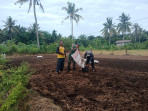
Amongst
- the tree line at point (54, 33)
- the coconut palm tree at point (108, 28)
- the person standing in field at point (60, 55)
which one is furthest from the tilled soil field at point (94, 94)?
the coconut palm tree at point (108, 28)

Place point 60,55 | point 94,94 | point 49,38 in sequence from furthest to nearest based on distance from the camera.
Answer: point 49,38 < point 60,55 < point 94,94

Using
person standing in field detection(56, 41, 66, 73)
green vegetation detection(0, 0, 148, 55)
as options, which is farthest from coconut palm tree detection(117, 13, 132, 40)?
person standing in field detection(56, 41, 66, 73)

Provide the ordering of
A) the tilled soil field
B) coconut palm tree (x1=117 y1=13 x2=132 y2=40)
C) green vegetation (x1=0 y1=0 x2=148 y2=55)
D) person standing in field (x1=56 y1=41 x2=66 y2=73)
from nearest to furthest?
the tilled soil field, person standing in field (x1=56 y1=41 x2=66 y2=73), green vegetation (x1=0 y1=0 x2=148 y2=55), coconut palm tree (x1=117 y1=13 x2=132 y2=40)

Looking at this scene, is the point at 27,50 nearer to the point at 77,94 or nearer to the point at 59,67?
the point at 59,67

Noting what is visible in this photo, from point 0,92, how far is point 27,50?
19.6 metres

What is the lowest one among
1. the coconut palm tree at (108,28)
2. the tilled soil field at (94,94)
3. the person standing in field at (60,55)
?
the tilled soil field at (94,94)

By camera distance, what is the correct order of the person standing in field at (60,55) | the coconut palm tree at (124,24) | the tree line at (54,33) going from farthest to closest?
the coconut palm tree at (124,24)
the tree line at (54,33)
the person standing in field at (60,55)

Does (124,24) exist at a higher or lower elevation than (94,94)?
higher

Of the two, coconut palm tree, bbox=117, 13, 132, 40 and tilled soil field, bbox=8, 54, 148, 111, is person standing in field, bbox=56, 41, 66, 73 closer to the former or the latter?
tilled soil field, bbox=8, 54, 148, 111

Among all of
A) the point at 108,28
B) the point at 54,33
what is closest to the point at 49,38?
the point at 54,33

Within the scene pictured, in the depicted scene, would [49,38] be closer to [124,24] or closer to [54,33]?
[54,33]

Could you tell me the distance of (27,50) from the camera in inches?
845

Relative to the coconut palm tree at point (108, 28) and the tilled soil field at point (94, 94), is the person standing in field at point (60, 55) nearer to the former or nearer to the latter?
the tilled soil field at point (94, 94)

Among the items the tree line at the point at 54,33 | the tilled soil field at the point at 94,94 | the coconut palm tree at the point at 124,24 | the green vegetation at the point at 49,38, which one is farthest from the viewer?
the coconut palm tree at the point at 124,24
